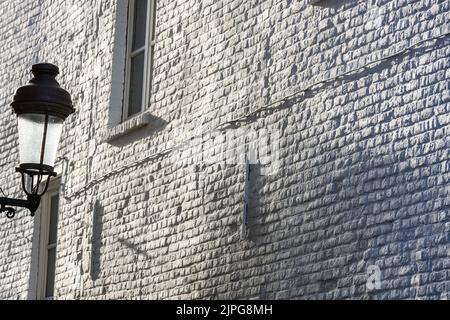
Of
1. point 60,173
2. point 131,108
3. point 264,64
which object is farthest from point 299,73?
point 60,173

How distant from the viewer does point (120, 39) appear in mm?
12961

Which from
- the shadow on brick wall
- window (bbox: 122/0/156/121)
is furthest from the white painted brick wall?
window (bbox: 122/0/156/121)

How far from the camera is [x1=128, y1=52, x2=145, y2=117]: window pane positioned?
1270cm

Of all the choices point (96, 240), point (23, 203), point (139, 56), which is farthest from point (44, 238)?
point (23, 203)

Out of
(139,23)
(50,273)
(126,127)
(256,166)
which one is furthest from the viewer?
(50,273)

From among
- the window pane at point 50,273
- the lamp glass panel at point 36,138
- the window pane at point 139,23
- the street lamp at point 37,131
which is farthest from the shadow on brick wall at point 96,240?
the lamp glass panel at point 36,138

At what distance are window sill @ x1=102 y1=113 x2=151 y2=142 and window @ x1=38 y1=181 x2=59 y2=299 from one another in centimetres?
159

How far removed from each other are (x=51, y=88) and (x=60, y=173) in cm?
540

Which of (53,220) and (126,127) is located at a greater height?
(126,127)

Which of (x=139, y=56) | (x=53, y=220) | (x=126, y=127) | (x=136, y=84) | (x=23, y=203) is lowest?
(x=23, y=203)

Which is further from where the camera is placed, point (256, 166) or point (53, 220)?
point (53, 220)

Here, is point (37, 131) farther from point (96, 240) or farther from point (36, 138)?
point (96, 240)

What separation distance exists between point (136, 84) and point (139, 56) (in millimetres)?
291

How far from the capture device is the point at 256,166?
1042 centimetres
